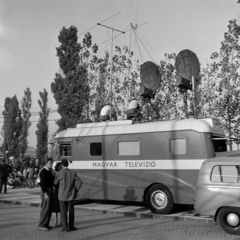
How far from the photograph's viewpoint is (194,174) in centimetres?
1070

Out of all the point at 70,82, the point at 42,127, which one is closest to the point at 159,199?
the point at 70,82

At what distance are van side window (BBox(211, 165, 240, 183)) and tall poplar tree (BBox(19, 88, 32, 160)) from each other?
48679 mm

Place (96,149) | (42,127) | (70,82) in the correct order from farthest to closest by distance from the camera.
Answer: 1. (42,127)
2. (70,82)
3. (96,149)

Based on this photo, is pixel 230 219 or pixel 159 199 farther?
pixel 159 199

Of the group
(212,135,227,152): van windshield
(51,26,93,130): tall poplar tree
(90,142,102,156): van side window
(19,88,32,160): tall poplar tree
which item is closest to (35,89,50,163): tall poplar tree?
(19,88,32,160): tall poplar tree

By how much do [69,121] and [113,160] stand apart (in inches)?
541

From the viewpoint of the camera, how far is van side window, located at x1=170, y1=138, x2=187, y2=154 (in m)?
11.0

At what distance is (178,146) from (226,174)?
110 inches

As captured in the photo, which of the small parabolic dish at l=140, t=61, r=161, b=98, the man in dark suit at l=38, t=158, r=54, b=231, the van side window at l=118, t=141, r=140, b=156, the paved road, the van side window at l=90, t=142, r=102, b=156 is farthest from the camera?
the small parabolic dish at l=140, t=61, r=161, b=98

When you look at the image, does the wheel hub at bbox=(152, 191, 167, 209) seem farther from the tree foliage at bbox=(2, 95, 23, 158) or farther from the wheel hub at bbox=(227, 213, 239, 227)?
the tree foliage at bbox=(2, 95, 23, 158)

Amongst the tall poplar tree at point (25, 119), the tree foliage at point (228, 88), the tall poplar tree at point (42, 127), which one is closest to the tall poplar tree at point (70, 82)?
the tree foliage at point (228, 88)

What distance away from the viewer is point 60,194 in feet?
28.0

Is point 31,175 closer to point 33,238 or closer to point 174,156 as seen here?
point 174,156

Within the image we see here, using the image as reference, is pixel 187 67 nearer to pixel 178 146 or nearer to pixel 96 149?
pixel 178 146
